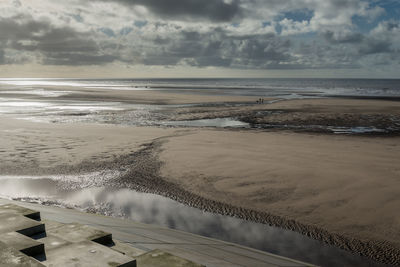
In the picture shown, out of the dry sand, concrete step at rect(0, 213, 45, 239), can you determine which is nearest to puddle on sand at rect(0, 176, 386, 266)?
the dry sand

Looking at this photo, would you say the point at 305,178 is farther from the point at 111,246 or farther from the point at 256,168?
the point at 111,246

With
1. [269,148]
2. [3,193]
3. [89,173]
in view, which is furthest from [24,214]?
[269,148]

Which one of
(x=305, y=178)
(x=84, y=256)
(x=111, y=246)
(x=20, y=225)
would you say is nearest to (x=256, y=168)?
(x=305, y=178)

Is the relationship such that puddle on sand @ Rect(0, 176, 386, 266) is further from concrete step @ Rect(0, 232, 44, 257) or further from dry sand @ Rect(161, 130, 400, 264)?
concrete step @ Rect(0, 232, 44, 257)

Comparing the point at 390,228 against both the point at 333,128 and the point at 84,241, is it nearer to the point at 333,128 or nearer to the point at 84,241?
the point at 84,241

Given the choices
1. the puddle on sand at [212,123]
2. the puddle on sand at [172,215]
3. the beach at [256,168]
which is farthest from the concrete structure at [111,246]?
the puddle on sand at [212,123]
